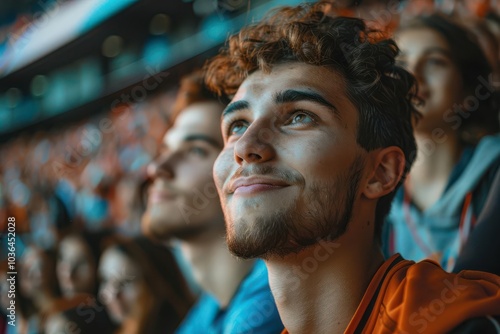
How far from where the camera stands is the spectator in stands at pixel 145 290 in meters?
1.49

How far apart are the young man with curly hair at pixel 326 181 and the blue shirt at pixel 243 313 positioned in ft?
0.78

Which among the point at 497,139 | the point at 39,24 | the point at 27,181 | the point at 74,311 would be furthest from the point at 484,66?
the point at 27,181

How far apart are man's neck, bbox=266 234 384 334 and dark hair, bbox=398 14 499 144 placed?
0.43 m

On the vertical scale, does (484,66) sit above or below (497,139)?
above

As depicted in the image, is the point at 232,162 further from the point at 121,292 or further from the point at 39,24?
the point at 39,24

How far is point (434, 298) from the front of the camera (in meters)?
0.76

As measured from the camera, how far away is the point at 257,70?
3.13 ft

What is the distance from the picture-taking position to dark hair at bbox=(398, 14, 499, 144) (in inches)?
44.8

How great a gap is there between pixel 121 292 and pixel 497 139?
0.96m

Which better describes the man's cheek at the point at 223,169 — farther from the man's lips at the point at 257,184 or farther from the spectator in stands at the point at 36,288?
the spectator in stands at the point at 36,288

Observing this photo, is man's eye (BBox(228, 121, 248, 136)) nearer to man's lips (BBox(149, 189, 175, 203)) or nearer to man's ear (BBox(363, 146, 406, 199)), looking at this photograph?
man's ear (BBox(363, 146, 406, 199))

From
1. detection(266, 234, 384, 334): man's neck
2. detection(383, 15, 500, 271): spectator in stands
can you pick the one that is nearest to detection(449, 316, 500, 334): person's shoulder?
detection(266, 234, 384, 334): man's neck

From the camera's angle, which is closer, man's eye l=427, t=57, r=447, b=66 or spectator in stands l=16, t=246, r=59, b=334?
man's eye l=427, t=57, r=447, b=66

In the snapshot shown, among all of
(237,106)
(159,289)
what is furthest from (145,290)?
(237,106)
